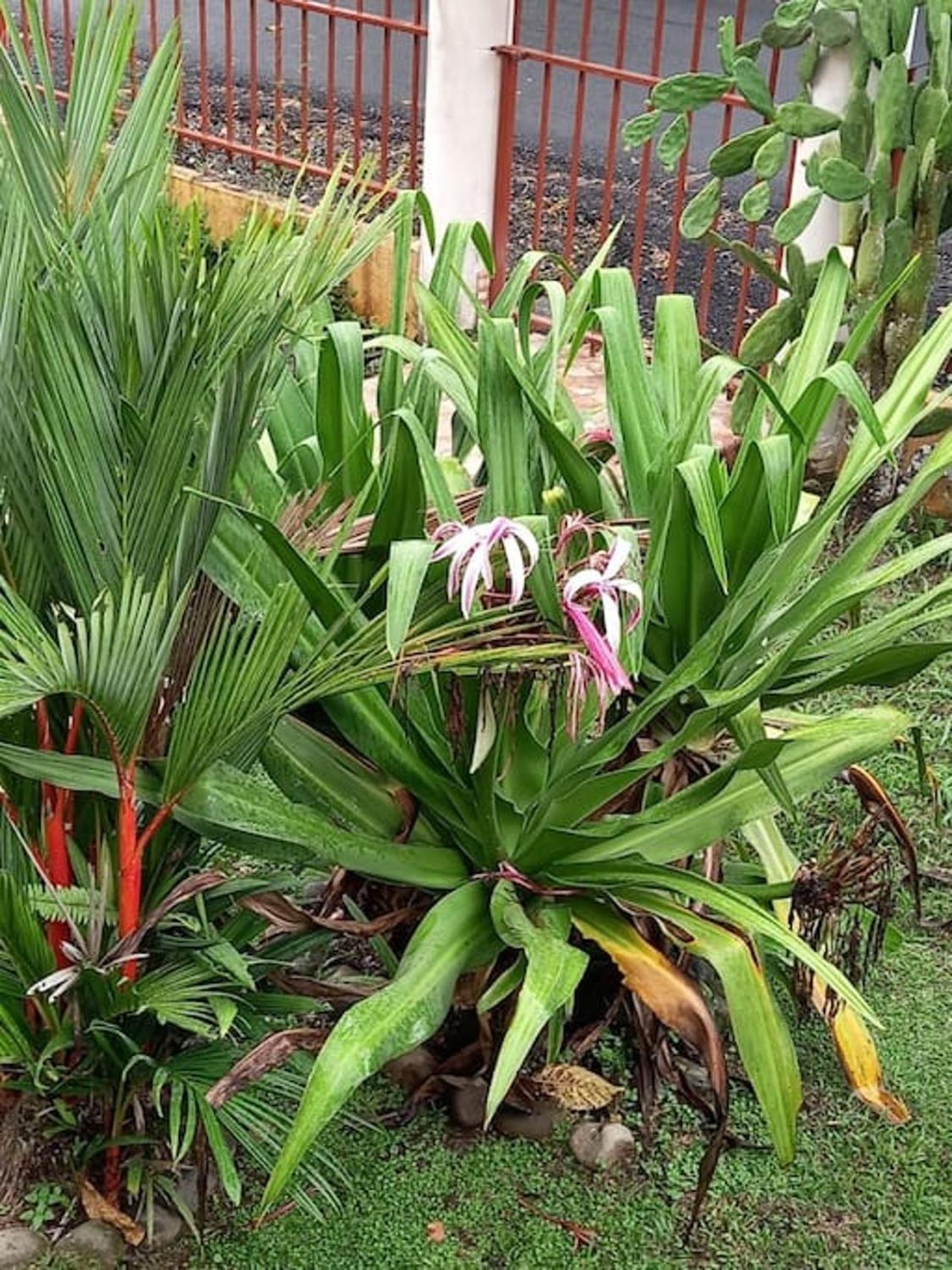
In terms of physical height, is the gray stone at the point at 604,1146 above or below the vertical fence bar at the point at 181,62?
below

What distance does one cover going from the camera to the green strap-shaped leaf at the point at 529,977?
84.4 inches

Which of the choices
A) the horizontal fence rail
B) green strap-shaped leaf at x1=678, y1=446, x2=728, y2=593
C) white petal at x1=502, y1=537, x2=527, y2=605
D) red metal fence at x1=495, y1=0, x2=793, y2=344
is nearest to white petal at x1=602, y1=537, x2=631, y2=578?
white petal at x1=502, y1=537, x2=527, y2=605

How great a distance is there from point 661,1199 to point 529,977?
584 mm

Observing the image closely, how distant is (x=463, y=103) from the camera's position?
18.7 ft

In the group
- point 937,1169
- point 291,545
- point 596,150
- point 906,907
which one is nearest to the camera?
point 291,545

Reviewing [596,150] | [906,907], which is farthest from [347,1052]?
[596,150]

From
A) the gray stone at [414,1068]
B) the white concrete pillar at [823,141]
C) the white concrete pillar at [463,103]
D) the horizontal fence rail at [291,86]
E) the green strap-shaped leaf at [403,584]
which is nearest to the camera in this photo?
the green strap-shaped leaf at [403,584]

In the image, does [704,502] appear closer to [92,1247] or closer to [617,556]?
[617,556]

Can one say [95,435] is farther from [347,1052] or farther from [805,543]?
[805,543]

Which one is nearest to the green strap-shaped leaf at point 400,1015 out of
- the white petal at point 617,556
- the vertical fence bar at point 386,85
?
the white petal at point 617,556

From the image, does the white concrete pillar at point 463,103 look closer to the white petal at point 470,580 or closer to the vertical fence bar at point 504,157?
the vertical fence bar at point 504,157

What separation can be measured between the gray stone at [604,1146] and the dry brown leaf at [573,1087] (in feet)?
0.14

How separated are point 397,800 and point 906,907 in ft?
4.00

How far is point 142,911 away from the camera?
92.1 inches
